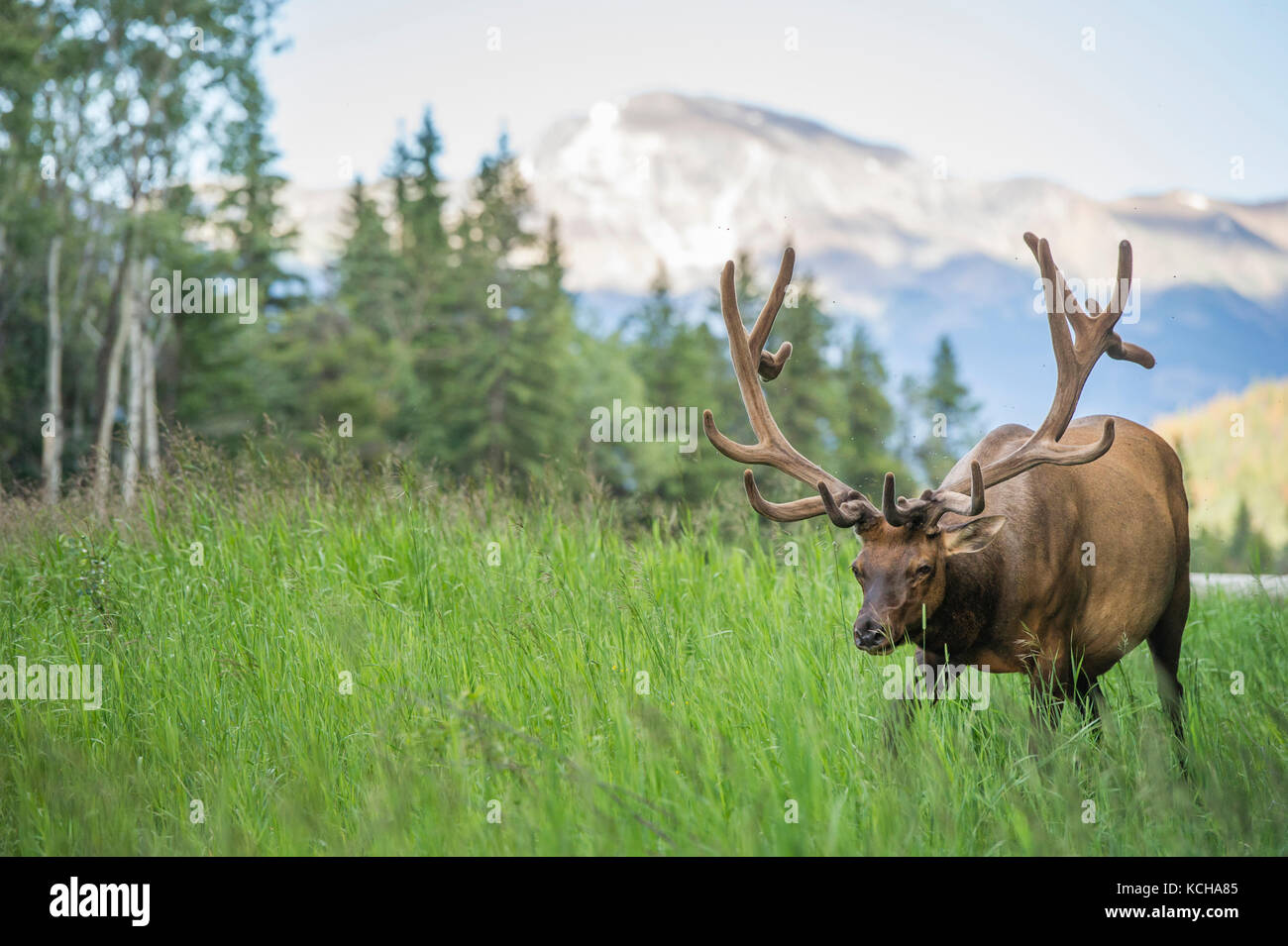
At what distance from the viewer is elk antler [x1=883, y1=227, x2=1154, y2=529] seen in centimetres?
422

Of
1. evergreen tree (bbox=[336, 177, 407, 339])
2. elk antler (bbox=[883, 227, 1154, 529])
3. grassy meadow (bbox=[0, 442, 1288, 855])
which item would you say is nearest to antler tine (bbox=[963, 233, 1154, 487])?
elk antler (bbox=[883, 227, 1154, 529])

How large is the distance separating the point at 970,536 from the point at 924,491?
0.28 meters

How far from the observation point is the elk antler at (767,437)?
4.44m

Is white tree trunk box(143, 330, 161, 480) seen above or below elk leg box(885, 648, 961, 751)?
above

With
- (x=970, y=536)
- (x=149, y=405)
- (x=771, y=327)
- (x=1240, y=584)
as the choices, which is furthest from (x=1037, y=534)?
(x=149, y=405)

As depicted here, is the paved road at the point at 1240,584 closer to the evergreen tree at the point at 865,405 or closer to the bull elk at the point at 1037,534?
the bull elk at the point at 1037,534

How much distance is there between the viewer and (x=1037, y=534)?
4.49 metres

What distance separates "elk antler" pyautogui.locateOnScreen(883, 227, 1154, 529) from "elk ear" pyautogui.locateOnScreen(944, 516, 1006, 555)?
0.23ft

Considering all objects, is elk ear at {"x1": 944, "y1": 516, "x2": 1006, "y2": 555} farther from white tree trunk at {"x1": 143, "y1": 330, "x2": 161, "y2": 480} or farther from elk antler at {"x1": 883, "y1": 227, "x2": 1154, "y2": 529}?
white tree trunk at {"x1": 143, "y1": 330, "x2": 161, "y2": 480}

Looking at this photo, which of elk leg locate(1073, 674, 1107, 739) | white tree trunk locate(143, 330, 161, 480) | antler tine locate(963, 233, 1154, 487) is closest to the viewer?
elk leg locate(1073, 674, 1107, 739)

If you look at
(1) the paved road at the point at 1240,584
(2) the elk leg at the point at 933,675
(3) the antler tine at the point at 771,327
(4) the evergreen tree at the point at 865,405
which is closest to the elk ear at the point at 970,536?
(2) the elk leg at the point at 933,675

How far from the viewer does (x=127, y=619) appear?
5340 millimetres
